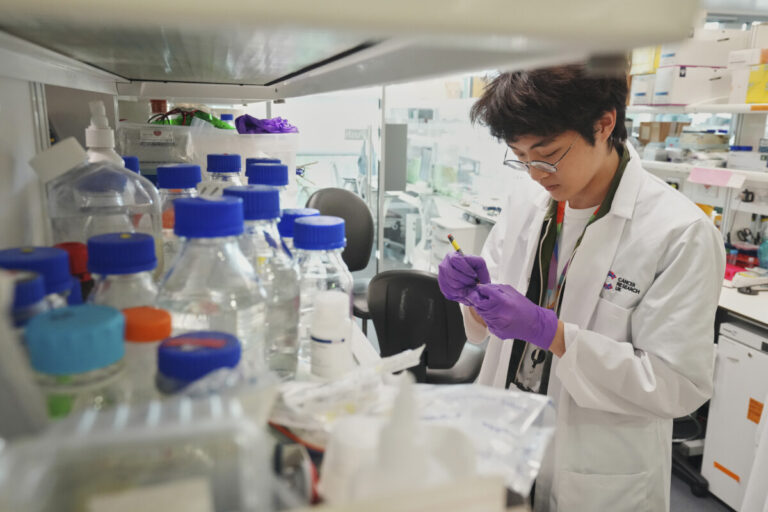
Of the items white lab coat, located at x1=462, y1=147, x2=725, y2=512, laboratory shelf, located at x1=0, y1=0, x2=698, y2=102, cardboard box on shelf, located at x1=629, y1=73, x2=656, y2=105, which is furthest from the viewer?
cardboard box on shelf, located at x1=629, y1=73, x2=656, y2=105

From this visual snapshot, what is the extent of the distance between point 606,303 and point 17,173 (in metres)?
1.36

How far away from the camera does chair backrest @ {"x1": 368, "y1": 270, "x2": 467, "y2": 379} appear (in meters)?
2.41

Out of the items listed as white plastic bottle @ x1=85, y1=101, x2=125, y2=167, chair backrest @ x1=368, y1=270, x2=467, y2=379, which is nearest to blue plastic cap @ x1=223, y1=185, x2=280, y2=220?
white plastic bottle @ x1=85, y1=101, x2=125, y2=167

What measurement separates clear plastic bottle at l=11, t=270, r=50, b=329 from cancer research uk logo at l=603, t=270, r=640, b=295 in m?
1.34

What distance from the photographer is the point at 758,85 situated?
2832 millimetres

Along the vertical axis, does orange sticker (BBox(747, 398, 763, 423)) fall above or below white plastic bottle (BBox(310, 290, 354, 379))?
below

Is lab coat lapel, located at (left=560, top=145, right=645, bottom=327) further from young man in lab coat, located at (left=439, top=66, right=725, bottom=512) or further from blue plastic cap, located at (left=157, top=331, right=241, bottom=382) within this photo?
blue plastic cap, located at (left=157, top=331, right=241, bottom=382)

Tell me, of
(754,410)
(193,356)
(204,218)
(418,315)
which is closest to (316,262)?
(204,218)

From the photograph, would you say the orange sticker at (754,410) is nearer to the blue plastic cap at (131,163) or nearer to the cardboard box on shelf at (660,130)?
the cardboard box on shelf at (660,130)

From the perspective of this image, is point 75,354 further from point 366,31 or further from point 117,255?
point 366,31

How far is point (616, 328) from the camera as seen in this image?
1.42 meters

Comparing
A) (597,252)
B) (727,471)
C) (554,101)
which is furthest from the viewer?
(727,471)

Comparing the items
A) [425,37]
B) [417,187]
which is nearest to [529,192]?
[425,37]

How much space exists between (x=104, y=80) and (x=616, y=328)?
4.85ft
